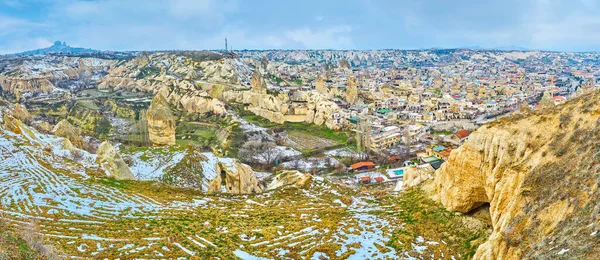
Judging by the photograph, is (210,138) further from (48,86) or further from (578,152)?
(48,86)

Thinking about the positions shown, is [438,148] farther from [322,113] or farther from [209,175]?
[209,175]

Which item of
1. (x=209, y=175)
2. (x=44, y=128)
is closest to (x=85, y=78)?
(x=44, y=128)

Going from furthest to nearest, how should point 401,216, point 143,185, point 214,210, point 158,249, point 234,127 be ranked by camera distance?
point 234,127, point 143,185, point 214,210, point 401,216, point 158,249

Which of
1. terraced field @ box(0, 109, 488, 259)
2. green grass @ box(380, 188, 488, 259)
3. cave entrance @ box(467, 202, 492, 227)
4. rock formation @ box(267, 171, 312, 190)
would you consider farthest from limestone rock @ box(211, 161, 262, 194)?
cave entrance @ box(467, 202, 492, 227)

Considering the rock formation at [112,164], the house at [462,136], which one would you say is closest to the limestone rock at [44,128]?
the rock formation at [112,164]

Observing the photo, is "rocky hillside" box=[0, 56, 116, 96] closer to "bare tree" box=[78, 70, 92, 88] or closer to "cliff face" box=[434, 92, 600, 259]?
"bare tree" box=[78, 70, 92, 88]

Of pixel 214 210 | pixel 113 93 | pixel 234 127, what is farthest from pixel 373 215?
pixel 113 93

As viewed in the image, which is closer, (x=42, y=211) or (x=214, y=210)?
(x=42, y=211)
